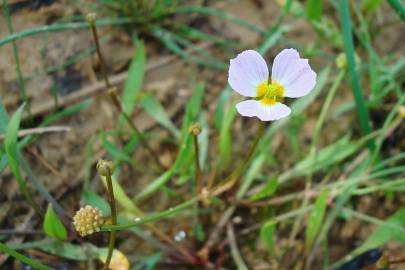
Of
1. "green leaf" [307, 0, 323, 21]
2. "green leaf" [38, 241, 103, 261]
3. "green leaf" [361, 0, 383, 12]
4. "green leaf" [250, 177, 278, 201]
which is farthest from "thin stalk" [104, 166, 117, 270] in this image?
"green leaf" [361, 0, 383, 12]

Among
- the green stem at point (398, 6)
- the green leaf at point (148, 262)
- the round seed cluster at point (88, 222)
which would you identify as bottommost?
the green leaf at point (148, 262)

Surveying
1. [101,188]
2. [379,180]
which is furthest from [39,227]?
[379,180]

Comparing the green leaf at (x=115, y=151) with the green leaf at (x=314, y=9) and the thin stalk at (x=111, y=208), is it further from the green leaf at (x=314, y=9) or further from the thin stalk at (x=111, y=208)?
the green leaf at (x=314, y=9)

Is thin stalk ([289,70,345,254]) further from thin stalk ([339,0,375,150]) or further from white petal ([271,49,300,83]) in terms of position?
white petal ([271,49,300,83])

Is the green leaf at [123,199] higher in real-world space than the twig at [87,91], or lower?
lower

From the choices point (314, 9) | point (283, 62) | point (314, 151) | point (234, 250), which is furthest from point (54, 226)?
point (314, 9)

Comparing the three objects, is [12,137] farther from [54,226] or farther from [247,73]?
[247,73]

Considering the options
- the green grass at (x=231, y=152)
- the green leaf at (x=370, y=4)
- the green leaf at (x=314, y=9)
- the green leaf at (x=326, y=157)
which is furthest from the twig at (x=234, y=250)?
the green leaf at (x=370, y=4)
